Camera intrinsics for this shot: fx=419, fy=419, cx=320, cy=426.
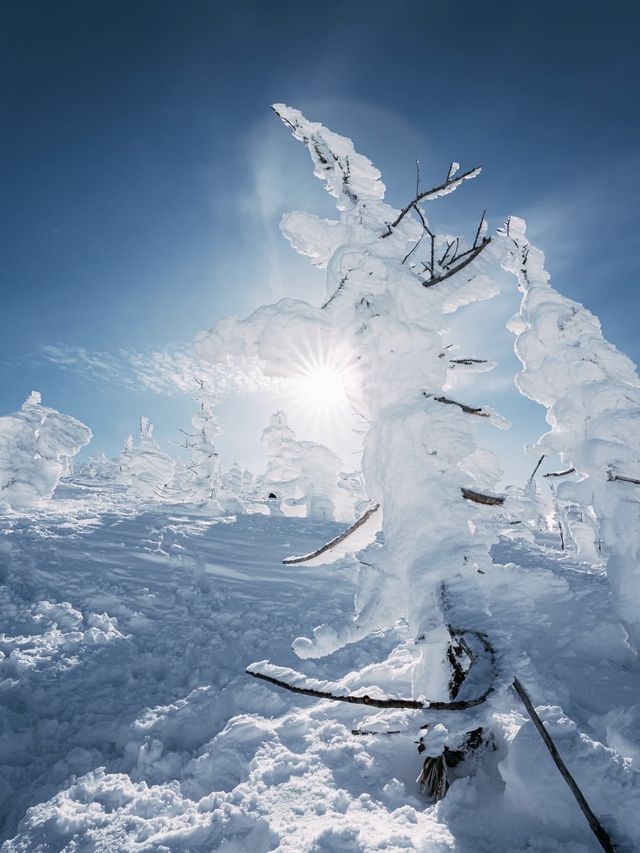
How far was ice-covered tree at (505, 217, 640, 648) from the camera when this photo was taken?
27.2ft

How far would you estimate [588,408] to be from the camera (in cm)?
918

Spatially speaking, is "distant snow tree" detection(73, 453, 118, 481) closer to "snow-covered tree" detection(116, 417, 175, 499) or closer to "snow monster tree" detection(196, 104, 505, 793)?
"snow-covered tree" detection(116, 417, 175, 499)

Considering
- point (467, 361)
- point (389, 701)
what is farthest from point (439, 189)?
point (389, 701)

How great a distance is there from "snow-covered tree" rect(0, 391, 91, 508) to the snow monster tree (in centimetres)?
2999

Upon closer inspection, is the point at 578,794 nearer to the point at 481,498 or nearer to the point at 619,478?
the point at 481,498

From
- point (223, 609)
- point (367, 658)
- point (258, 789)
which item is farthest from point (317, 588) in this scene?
point (258, 789)

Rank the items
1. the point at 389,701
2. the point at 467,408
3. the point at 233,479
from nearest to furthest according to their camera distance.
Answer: the point at 389,701 < the point at 467,408 < the point at 233,479

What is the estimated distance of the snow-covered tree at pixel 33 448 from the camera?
29141 mm

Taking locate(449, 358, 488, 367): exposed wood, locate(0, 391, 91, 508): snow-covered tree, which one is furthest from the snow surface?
locate(0, 391, 91, 508): snow-covered tree

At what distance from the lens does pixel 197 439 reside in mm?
36375

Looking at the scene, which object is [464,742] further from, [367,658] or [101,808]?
[367,658]

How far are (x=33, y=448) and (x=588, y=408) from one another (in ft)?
112

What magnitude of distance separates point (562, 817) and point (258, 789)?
2.82m

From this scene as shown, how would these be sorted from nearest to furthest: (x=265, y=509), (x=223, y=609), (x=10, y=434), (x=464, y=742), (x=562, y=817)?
(x=562, y=817)
(x=464, y=742)
(x=223, y=609)
(x=10, y=434)
(x=265, y=509)
